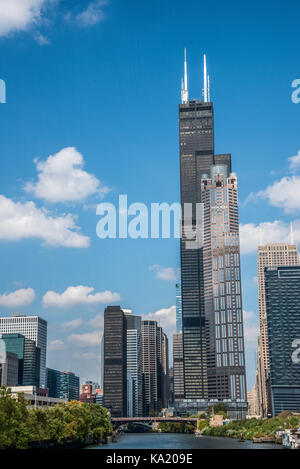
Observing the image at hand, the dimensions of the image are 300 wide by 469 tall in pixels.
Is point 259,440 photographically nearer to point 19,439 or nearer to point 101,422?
point 101,422

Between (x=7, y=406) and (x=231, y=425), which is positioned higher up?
(x=7, y=406)

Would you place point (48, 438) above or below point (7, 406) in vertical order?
below

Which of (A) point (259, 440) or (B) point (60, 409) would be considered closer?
(B) point (60, 409)
